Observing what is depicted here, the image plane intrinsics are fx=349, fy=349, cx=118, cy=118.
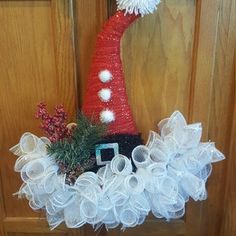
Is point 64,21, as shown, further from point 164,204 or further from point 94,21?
point 164,204

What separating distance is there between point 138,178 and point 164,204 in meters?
0.09

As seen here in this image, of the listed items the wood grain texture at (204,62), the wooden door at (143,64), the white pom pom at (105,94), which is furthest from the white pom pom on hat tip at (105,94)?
the wood grain texture at (204,62)

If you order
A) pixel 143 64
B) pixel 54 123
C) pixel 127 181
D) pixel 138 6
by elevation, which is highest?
pixel 138 6

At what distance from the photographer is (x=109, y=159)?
0.76 meters

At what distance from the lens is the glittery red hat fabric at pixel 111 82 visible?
73 centimetres

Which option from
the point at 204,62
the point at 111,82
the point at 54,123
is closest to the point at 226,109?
the point at 204,62

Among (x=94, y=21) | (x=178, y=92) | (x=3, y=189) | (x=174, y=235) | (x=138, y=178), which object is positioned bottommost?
(x=174, y=235)

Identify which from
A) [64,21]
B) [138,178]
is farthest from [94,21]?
[138,178]

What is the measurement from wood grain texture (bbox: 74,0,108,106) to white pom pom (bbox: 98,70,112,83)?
3.7 inches

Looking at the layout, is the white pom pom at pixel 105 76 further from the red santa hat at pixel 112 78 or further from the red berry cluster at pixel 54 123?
the red berry cluster at pixel 54 123

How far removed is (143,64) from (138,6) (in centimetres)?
16

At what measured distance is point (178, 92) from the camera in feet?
2.75

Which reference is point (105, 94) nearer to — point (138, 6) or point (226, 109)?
point (138, 6)

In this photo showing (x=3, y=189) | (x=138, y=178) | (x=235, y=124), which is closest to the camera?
(x=138, y=178)
